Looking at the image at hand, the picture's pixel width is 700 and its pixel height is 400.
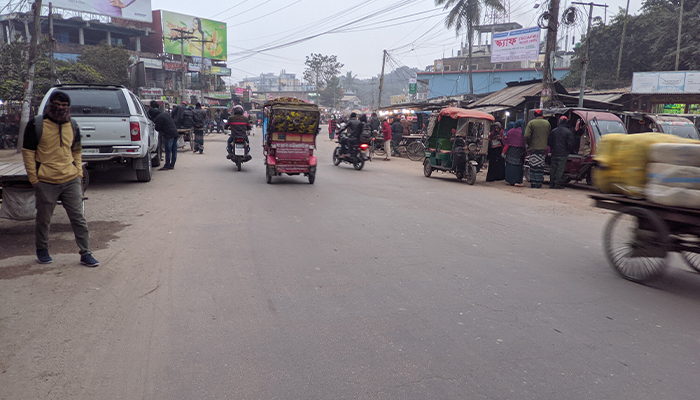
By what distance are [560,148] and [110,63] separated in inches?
1468

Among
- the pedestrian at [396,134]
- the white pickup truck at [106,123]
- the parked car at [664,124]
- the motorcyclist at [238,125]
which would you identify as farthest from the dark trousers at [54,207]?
the pedestrian at [396,134]

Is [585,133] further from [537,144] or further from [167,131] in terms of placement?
[167,131]

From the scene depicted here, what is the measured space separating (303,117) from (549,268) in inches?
301

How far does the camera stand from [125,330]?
383 cm

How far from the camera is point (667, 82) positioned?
25.3 meters

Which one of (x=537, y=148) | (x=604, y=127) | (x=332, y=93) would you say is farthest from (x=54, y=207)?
(x=332, y=93)

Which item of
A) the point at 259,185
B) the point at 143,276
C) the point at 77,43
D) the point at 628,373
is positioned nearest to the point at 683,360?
the point at 628,373

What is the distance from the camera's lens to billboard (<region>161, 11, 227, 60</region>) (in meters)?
59.4

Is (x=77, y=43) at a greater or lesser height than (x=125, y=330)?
greater

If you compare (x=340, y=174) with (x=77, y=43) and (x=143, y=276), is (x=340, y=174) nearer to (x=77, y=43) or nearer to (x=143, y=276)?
(x=143, y=276)

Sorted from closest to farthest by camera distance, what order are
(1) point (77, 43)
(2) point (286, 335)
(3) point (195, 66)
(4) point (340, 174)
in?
1. (2) point (286, 335)
2. (4) point (340, 174)
3. (1) point (77, 43)
4. (3) point (195, 66)

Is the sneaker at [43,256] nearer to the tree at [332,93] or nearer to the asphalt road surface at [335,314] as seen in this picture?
the asphalt road surface at [335,314]

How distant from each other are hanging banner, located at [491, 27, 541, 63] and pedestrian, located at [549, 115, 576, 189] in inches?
878

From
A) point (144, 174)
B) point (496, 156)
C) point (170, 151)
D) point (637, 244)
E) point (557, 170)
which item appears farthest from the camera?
point (496, 156)
